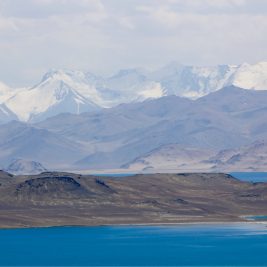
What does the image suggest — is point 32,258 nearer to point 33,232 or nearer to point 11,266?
point 11,266

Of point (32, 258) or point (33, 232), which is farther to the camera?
point (33, 232)

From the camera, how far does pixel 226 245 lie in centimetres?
16912

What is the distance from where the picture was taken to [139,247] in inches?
6693

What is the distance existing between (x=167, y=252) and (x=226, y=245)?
10.1 meters

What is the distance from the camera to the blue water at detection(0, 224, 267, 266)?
5940 inches

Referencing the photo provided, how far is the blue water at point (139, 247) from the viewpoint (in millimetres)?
150875

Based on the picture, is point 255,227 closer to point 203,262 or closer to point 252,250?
point 252,250

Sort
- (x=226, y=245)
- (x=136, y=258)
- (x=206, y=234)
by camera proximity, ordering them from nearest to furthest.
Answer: (x=136, y=258) → (x=226, y=245) → (x=206, y=234)

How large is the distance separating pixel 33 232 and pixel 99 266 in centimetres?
5596

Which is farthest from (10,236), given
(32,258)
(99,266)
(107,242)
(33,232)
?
(99,266)

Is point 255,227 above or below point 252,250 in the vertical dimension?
above

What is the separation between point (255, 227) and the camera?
199 meters

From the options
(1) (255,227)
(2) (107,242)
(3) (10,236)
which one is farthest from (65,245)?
(1) (255,227)

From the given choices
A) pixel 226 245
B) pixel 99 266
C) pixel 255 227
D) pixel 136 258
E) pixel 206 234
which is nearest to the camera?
pixel 99 266
